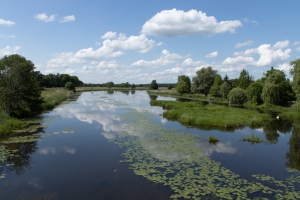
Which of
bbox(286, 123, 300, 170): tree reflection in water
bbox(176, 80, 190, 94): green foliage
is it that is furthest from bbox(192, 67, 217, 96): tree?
bbox(286, 123, 300, 170): tree reflection in water

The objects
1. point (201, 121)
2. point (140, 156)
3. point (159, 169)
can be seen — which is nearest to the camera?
point (159, 169)

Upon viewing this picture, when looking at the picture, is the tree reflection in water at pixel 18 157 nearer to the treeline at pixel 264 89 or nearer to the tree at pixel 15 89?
the tree at pixel 15 89

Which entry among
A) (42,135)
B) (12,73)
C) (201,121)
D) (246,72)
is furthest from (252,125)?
(246,72)

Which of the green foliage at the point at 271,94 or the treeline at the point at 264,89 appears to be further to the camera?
the green foliage at the point at 271,94

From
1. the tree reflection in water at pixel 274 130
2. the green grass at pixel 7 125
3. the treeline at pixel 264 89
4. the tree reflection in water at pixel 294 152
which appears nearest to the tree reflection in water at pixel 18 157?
the green grass at pixel 7 125

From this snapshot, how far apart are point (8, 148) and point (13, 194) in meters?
7.67

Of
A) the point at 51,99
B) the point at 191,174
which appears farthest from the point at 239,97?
the point at 191,174

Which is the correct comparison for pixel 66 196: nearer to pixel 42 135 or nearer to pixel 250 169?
pixel 250 169

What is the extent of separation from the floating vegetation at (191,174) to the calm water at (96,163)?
0.52 metres

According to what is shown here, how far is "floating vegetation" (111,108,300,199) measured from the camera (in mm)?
10141

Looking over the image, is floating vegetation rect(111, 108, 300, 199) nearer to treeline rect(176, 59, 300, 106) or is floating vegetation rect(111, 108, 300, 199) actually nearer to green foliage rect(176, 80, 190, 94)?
treeline rect(176, 59, 300, 106)

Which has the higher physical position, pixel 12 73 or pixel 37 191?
pixel 12 73

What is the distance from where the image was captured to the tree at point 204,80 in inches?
3369

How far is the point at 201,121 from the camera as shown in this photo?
27.4m
